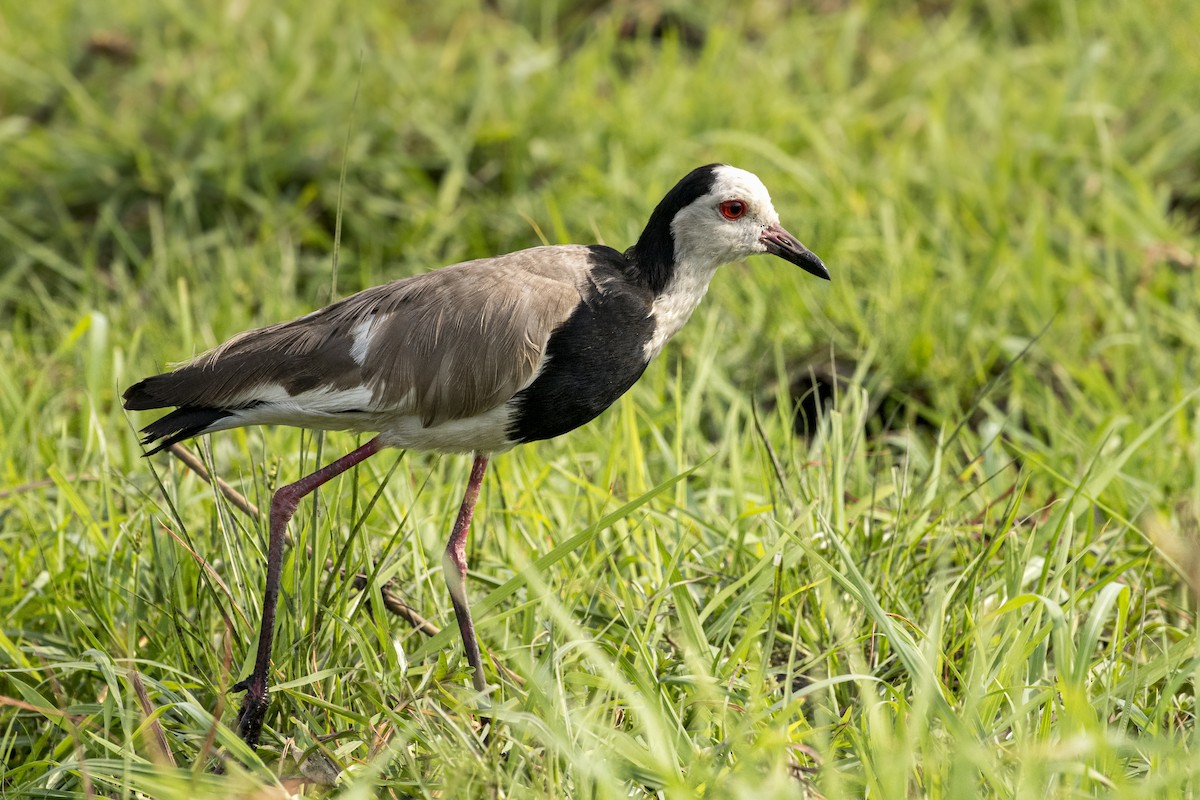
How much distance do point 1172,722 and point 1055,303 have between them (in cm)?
232

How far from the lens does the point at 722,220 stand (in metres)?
3.26

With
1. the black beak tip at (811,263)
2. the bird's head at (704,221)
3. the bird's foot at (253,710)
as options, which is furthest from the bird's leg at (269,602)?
the black beak tip at (811,263)

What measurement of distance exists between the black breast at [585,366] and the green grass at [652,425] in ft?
1.11

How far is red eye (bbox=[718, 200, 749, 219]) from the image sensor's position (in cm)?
325

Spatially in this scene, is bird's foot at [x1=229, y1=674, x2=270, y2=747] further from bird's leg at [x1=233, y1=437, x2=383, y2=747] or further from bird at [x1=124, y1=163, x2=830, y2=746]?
bird at [x1=124, y1=163, x2=830, y2=746]

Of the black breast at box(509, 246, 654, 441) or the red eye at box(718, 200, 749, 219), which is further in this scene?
the red eye at box(718, 200, 749, 219)

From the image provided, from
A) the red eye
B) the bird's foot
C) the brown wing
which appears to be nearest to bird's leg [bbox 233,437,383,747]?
the bird's foot

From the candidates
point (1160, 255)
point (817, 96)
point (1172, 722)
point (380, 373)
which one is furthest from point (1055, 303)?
point (380, 373)

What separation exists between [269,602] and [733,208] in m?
1.38

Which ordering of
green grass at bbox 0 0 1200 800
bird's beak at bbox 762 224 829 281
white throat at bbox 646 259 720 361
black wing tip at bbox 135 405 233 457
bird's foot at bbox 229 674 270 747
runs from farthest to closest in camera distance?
1. bird's beak at bbox 762 224 829 281
2. white throat at bbox 646 259 720 361
3. black wing tip at bbox 135 405 233 457
4. bird's foot at bbox 229 674 270 747
5. green grass at bbox 0 0 1200 800

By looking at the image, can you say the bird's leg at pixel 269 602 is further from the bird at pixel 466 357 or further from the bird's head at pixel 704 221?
the bird's head at pixel 704 221

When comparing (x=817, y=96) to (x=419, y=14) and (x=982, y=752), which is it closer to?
(x=419, y=14)

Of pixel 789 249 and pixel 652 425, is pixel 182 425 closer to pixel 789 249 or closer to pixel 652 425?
pixel 652 425

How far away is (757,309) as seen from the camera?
16.3ft
